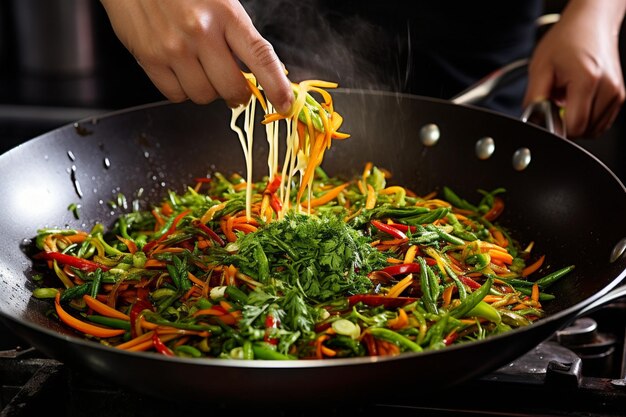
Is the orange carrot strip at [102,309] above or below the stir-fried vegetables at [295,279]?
below

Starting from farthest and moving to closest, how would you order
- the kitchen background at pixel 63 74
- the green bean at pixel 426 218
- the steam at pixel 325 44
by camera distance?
the kitchen background at pixel 63 74 → the steam at pixel 325 44 → the green bean at pixel 426 218

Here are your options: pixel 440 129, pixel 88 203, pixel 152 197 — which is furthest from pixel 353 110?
pixel 88 203

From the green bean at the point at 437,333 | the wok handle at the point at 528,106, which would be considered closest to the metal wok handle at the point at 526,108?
the wok handle at the point at 528,106

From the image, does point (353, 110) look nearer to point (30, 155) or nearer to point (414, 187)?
point (414, 187)

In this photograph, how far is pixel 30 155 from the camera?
6.97ft

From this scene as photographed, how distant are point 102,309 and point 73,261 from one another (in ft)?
0.82

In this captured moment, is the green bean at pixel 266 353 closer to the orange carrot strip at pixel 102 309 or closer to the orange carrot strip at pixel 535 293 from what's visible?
the orange carrot strip at pixel 102 309

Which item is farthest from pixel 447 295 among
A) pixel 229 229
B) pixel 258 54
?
pixel 258 54

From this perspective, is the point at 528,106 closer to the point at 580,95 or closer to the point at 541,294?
the point at 580,95

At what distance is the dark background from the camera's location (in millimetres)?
4137

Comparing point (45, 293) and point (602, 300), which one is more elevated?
point (602, 300)

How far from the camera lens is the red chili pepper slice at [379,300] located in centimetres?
168

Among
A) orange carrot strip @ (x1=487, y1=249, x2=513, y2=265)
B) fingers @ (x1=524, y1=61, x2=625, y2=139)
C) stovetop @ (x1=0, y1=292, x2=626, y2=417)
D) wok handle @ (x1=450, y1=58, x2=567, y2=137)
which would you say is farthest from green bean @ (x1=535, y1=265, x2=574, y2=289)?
fingers @ (x1=524, y1=61, x2=625, y2=139)

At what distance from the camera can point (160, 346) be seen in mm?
1578
